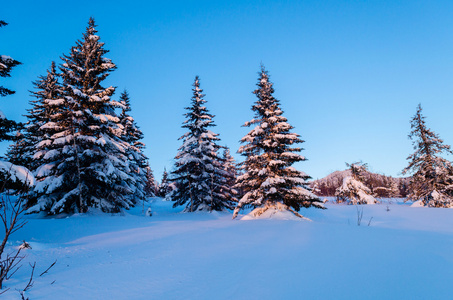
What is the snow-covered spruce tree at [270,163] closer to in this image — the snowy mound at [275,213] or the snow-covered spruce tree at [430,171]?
the snowy mound at [275,213]

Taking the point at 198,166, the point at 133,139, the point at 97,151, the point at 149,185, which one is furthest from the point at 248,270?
the point at 149,185

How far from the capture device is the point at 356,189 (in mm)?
27000

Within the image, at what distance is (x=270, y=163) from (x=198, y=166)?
970 cm

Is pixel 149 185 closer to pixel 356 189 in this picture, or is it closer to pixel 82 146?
pixel 82 146

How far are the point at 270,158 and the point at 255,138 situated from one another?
171 cm

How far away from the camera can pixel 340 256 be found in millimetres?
4680

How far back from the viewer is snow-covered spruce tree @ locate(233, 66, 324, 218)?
41.9ft

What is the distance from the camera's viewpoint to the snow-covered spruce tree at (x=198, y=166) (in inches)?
805

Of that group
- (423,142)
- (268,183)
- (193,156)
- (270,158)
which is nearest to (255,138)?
(270,158)

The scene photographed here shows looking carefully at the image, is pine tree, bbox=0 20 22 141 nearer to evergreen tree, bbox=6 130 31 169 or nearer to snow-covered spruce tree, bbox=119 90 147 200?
evergreen tree, bbox=6 130 31 169

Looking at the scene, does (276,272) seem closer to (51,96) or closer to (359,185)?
(51,96)

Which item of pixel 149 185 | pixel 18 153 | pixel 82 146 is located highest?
pixel 82 146

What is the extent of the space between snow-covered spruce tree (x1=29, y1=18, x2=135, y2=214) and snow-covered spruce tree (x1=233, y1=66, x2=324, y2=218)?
326 inches

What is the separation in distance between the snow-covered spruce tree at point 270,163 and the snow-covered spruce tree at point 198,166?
6388 mm
